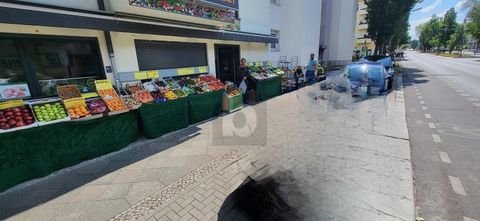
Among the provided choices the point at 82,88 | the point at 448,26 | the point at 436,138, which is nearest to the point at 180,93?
the point at 82,88

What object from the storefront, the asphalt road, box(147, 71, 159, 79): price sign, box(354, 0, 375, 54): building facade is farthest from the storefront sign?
box(354, 0, 375, 54): building facade

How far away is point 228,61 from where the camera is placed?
910 centimetres

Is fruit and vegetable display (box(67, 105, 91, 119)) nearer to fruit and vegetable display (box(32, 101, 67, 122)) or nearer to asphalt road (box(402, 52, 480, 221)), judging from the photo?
fruit and vegetable display (box(32, 101, 67, 122))

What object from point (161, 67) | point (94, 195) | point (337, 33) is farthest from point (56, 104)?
point (337, 33)

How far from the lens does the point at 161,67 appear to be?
243 inches

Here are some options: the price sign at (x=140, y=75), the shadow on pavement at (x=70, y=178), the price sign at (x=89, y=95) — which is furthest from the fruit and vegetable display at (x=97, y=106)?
the price sign at (x=140, y=75)

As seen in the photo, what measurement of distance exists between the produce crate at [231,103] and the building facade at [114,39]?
1543mm

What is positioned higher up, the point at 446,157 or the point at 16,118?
the point at 16,118

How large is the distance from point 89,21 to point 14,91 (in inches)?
74.2

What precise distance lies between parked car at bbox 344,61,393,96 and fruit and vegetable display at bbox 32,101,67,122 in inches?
389

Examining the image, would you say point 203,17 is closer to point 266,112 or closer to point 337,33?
point 266,112

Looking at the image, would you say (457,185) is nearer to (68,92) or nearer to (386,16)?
(68,92)

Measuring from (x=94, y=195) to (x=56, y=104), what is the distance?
6.61 feet

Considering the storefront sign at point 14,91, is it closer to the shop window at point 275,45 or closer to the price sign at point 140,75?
the price sign at point 140,75
